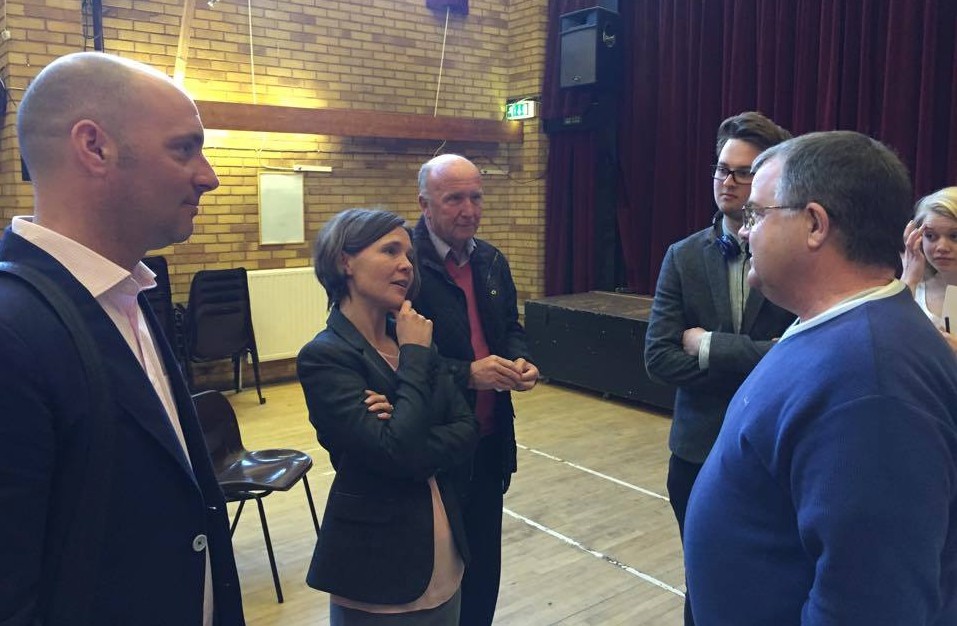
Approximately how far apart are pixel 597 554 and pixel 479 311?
158 centimetres

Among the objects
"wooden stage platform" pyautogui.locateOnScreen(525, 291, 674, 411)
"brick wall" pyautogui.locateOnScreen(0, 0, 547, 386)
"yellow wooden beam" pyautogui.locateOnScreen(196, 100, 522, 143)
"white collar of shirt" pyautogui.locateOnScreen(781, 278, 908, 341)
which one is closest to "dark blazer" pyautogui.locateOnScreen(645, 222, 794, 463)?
"white collar of shirt" pyautogui.locateOnScreen(781, 278, 908, 341)

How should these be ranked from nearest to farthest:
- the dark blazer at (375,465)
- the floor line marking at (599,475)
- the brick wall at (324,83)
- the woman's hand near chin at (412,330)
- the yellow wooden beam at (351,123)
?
the dark blazer at (375,465) < the woman's hand near chin at (412,330) < the floor line marking at (599,475) < the brick wall at (324,83) < the yellow wooden beam at (351,123)

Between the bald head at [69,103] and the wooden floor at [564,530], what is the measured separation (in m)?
2.19

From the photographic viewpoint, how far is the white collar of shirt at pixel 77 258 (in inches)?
40.2

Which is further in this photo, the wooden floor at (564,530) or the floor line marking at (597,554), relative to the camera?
the floor line marking at (597,554)

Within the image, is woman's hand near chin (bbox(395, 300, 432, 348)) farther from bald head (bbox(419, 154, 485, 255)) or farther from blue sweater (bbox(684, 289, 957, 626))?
blue sweater (bbox(684, 289, 957, 626))

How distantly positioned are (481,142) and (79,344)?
6.73 metres

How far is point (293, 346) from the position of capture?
633 centimetres

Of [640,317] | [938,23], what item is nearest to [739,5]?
[938,23]

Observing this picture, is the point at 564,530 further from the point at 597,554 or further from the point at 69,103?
the point at 69,103

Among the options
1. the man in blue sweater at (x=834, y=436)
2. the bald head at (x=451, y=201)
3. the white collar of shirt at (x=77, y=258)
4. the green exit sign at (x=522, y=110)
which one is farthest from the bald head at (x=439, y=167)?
the green exit sign at (x=522, y=110)

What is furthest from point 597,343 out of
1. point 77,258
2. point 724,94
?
point 77,258

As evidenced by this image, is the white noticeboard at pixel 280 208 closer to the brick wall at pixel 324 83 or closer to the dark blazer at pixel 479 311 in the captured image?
the brick wall at pixel 324 83

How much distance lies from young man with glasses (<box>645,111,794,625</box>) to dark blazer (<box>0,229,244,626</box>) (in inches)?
51.9
